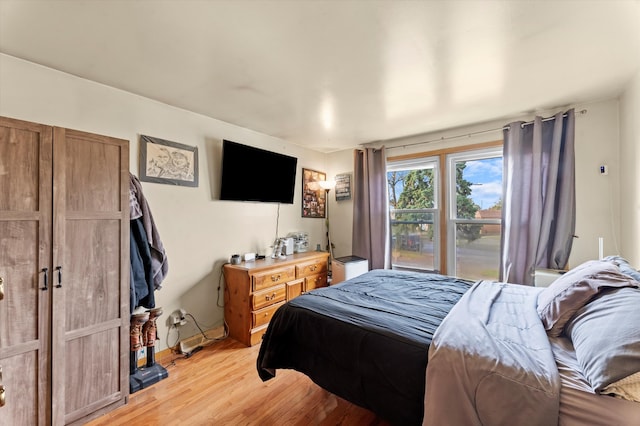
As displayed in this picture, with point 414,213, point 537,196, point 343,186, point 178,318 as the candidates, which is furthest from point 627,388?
point 343,186

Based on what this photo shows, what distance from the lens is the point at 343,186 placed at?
4.32 m

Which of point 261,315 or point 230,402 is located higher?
point 261,315

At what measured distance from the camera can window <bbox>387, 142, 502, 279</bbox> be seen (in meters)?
3.17

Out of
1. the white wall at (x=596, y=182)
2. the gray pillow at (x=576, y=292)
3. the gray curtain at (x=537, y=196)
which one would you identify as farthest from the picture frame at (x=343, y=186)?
the gray pillow at (x=576, y=292)

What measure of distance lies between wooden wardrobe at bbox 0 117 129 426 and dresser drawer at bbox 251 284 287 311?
3.64 ft

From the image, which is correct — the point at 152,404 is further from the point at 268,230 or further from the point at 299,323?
the point at 268,230

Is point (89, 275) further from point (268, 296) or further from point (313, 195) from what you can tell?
point (313, 195)

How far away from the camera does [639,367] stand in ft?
2.95

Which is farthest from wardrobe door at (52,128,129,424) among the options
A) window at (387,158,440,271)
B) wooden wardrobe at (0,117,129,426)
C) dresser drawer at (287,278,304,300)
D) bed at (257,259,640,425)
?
window at (387,158,440,271)

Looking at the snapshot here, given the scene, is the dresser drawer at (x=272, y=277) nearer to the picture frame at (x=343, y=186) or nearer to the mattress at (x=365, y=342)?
the mattress at (x=365, y=342)

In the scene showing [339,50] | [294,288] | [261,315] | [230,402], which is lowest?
[230,402]

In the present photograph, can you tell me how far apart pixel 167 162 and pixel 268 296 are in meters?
1.69

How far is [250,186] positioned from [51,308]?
2029 millimetres

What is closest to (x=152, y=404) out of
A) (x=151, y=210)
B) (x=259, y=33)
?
(x=151, y=210)
